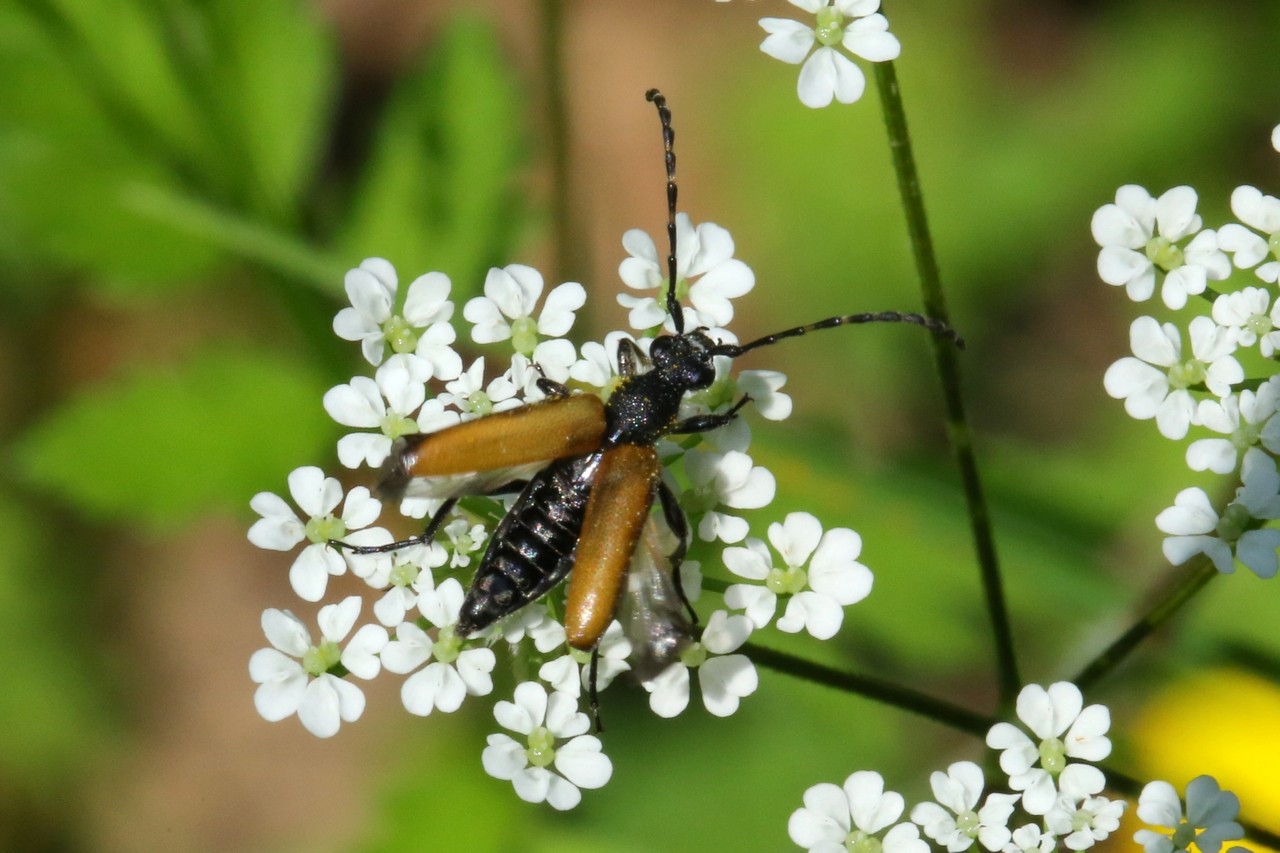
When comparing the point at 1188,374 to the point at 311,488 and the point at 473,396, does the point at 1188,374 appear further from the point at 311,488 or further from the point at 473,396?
the point at 311,488

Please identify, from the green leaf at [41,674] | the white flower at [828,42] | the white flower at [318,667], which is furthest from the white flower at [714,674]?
the green leaf at [41,674]

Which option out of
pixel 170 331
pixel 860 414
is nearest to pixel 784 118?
pixel 860 414

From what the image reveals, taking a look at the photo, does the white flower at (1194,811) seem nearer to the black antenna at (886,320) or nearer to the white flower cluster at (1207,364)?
the white flower cluster at (1207,364)

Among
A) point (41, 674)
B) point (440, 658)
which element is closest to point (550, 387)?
point (440, 658)

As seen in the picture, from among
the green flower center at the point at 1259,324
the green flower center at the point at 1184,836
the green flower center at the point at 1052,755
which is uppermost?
the green flower center at the point at 1259,324

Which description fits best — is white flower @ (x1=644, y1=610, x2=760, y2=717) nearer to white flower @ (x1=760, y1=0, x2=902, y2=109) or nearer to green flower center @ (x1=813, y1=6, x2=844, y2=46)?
white flower @ (x1=760, y1=0, x2=902, y2=109)

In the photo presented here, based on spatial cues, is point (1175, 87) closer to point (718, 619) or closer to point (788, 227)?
point (788, 227)

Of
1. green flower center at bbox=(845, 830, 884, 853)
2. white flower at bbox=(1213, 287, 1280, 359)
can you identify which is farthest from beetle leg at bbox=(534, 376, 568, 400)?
white flower at bbox=(1213, 287, 1280, 359)
